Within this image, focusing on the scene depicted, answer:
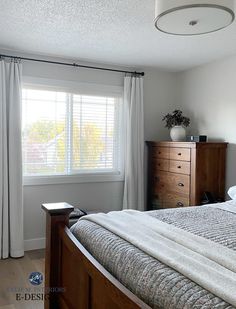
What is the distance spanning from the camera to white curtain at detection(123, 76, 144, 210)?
4176mm

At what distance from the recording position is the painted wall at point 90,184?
378cm

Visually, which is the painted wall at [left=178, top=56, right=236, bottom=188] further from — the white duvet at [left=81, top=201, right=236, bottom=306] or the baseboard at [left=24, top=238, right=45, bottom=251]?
the baseboard at [left=24, top=238, right=45, bottom=251]

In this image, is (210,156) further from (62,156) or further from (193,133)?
(62,156)

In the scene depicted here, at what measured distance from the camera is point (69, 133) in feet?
13.1

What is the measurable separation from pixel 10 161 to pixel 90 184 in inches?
44.0

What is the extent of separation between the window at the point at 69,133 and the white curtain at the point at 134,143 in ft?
0.53

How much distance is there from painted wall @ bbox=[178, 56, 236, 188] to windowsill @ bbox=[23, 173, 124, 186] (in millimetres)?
1323

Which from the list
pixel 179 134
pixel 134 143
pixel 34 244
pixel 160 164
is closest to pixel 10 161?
pixel 34 244

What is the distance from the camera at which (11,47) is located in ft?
11.3

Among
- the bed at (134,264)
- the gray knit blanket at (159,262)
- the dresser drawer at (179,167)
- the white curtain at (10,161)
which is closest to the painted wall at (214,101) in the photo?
the dresser drawer at (179,167)

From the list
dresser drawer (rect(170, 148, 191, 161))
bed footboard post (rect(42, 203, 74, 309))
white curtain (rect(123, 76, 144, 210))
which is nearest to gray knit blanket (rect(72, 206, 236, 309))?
bed footboard post (rect(42, 203, 74, 309))

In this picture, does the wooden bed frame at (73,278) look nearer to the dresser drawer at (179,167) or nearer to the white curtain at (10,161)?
the white curtain at (10,161)

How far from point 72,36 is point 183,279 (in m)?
2.60

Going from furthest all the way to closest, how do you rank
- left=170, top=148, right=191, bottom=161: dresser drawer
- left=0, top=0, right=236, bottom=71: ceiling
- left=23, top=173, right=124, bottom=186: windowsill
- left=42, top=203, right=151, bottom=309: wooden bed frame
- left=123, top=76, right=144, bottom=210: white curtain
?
left=123, top=76, right=144, bottom=210: white curtain < left=23, top=173, right=124, bottom=186: windowsill < left=170, top=148, right=191, bottom=161: dresser drawer < left=0, top=0, right=236, bottom=71: ceiling < left=42, top=203, right=151, bottom=309: wooden bed frame
